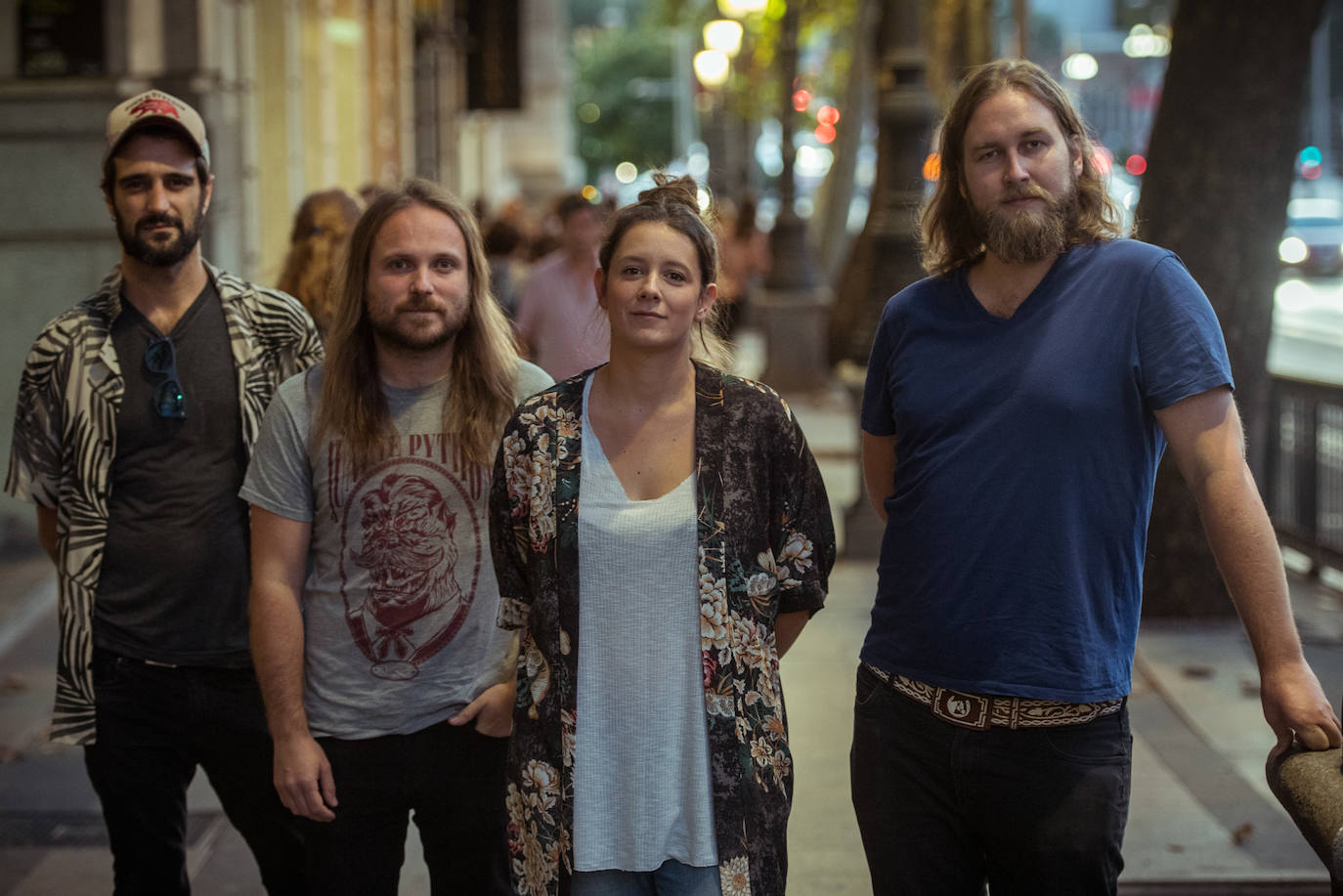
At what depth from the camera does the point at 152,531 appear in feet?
12.4

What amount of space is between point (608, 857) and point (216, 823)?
3.05 m

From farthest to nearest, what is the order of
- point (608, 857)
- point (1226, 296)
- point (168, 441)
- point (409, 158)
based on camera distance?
point (409, 158) → point (1226, 296) → point (168, 441) → point (608, 857)

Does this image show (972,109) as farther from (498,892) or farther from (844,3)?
(844,3)

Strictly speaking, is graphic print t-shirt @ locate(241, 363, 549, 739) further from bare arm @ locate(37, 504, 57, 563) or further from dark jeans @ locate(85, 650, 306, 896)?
bare arm @ locate(37, 504, 57, 563)

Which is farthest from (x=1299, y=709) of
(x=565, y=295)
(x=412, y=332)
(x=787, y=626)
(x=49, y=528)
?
(x=565, y=295)

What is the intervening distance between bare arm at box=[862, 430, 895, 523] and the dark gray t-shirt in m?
1.48

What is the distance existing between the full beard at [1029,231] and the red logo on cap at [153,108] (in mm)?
1996

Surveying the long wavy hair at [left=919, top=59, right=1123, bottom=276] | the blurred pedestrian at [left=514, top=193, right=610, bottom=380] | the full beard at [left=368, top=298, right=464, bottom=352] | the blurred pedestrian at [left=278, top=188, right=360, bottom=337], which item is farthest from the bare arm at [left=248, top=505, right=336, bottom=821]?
the blurred pedestrian at [left=514, top=193, right=610, bottom=380]

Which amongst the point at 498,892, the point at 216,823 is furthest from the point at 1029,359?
the point at 216,823

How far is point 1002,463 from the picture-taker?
3020mm

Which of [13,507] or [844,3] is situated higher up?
[844,3]

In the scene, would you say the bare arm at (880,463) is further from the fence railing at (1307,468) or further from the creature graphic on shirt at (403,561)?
the fence railing at (1307,468)

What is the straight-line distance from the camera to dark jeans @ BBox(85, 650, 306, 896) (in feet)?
12.4

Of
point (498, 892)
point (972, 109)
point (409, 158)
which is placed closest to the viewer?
point (972, 109)
